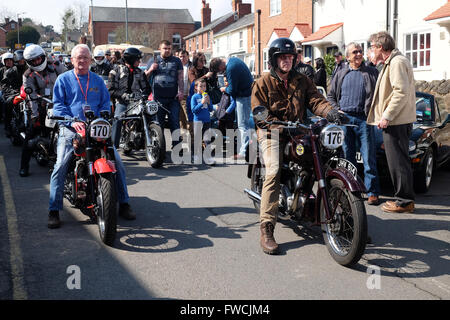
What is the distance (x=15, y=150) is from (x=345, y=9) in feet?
58.3

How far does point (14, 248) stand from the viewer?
491 centimetres

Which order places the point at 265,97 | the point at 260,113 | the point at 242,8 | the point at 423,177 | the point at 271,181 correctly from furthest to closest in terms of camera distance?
the point at 242,8
the point at 423,177
the point at 265,97
the point at 271,181
the point at 260,113

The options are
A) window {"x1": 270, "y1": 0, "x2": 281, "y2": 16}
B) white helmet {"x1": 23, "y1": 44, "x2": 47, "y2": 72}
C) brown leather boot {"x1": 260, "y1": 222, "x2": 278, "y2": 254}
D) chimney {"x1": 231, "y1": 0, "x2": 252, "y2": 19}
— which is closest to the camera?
brown leather boot {"x1": 260, "y1": 222, "x2": 278, "y2": 254}

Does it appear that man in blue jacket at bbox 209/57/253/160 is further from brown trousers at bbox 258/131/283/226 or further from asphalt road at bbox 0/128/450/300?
brown trousers at bbox 258/131/283/226

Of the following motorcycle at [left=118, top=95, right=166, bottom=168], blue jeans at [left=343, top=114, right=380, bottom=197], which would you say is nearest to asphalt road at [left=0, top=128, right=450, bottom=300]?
blue jeans at [left=343, top=114, right=380, bottom=197]

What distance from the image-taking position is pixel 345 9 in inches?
940

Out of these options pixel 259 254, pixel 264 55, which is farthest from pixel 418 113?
pixel 264 55

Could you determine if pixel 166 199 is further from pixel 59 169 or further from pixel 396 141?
pixel 396 141

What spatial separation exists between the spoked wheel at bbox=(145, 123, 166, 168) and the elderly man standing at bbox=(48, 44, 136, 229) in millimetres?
2865

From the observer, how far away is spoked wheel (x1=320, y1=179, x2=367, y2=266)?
417 centimetres

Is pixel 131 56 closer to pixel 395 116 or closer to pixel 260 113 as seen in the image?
pixel 395 116

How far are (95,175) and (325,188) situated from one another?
2.40m

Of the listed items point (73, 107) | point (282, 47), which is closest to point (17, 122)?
point (73, 107)

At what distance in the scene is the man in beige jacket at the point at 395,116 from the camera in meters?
6.04
